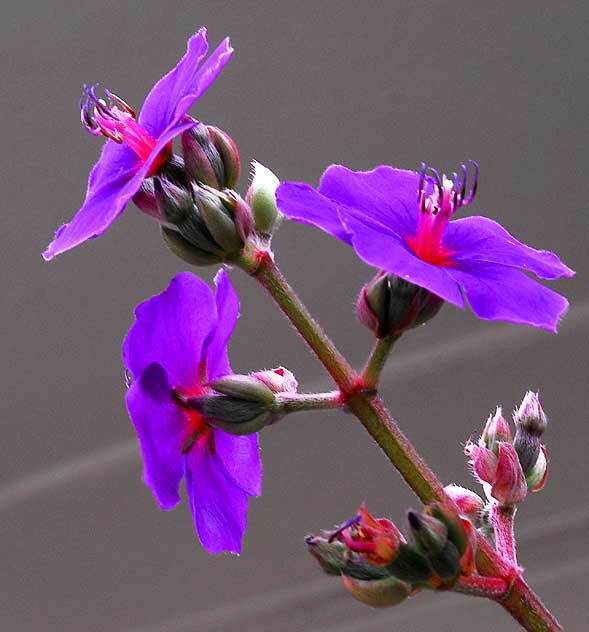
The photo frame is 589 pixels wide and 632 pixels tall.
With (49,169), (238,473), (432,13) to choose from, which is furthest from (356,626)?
(238,473)

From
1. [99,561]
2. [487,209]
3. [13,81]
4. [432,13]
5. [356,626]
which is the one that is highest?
[13,81]

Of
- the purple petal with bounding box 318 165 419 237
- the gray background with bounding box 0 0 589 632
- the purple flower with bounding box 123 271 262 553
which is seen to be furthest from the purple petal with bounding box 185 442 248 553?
the gray background with bounding box 0 0 589 632

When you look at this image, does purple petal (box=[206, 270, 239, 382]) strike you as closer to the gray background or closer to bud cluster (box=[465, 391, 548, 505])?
bud cluster (box=[465, 391, 548, 505])

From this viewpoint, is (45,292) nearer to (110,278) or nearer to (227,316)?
(110,278)

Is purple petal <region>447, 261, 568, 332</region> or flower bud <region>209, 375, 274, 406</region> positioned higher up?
flower bud <region>209, 375, 274, 406</region>

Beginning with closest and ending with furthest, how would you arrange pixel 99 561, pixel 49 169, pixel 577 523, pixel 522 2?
pixel 522 2 → pixel 49 169 → pixel 577 523 → pixel 99 561

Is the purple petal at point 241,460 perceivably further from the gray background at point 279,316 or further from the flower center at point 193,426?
the gray background at point 279,316

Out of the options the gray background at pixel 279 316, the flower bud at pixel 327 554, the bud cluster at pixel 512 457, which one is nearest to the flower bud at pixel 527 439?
the bud cluster at pixel 512 457
